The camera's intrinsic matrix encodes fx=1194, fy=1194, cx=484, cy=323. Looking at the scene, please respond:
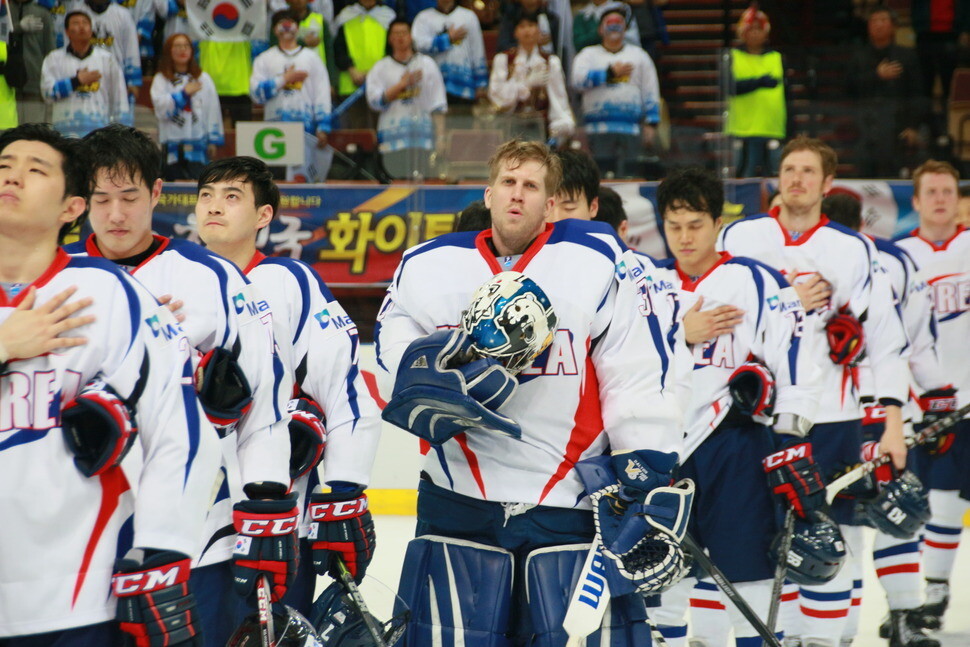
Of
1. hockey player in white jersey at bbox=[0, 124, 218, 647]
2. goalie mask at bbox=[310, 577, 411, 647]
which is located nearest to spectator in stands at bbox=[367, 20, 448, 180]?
goalie mask at bbox=[310, 577, 411, 647]

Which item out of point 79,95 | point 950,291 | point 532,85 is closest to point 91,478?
point 950,291

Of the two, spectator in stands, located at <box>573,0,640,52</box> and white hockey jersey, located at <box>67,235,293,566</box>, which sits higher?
spectator in stands, located at <box>573,0,640,52</box>

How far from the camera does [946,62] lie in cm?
729

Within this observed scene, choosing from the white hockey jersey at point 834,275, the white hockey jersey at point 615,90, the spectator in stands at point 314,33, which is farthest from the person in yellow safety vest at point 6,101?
the white hockey jersey at point 834,275

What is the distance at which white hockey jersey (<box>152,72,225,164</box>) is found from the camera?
6664 mm

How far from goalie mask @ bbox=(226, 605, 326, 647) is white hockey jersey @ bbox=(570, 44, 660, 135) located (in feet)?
15.6

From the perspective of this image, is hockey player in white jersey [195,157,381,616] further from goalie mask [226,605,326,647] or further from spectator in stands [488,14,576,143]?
spectator in stands [488,14,576,143]

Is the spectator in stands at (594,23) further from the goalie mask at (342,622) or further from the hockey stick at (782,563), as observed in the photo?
the goalie mask at (342,622)

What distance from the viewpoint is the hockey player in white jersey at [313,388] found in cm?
287

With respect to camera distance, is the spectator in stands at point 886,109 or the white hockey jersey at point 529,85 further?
the white hockey jersey at point 529,85

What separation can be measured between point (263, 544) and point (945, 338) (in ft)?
12.1

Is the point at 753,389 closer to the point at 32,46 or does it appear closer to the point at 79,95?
the point at 79,95

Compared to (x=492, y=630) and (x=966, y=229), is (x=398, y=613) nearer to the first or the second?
(x=492, y=630)

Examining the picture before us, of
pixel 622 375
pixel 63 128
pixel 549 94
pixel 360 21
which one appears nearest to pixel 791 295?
pixel 622 375
